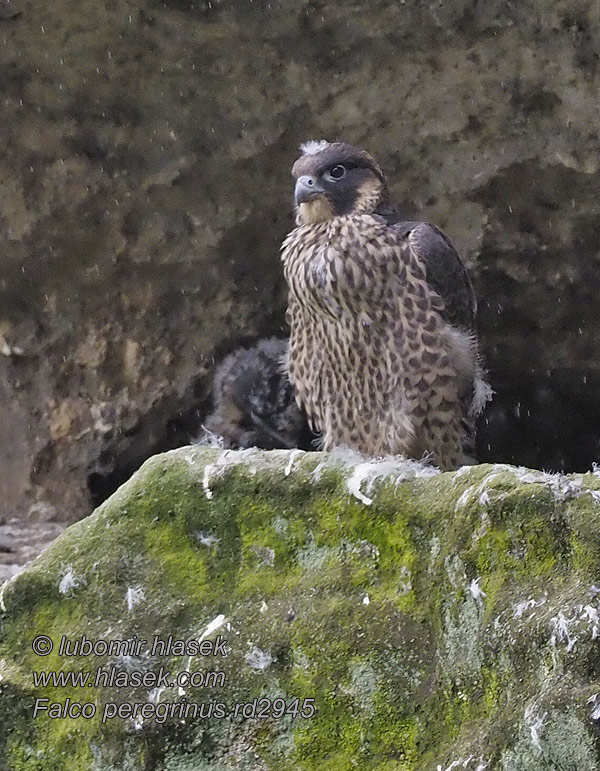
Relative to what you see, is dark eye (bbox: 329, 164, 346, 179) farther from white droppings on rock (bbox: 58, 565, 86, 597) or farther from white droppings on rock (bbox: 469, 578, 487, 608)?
white droppings on rock (bbox: 469, 578, 487, 608)

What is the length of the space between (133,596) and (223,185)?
202 cm

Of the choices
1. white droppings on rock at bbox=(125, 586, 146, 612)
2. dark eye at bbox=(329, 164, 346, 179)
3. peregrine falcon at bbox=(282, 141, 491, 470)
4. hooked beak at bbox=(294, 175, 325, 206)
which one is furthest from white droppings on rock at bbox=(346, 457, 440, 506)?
dark eye at bbox=(329, 164, 346, 179)

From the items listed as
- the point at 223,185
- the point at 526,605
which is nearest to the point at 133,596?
the point at 526,605

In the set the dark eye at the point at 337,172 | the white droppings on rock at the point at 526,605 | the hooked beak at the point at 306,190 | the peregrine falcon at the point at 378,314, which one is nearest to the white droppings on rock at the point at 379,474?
the white droppings on rock at the point at 526,605

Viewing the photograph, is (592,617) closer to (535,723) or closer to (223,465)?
(535,723)

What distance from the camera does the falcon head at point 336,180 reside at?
12.3 feet

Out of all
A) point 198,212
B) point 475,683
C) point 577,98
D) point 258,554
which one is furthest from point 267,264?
point 475,683

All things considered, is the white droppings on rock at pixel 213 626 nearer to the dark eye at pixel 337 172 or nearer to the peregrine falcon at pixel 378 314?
the peregrine falcon at pixel 378 314

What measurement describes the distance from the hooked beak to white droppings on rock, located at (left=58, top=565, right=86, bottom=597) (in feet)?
5.09

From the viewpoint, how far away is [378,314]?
366cm

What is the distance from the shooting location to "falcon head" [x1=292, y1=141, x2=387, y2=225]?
12.3 feet

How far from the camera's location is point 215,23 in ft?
12.6

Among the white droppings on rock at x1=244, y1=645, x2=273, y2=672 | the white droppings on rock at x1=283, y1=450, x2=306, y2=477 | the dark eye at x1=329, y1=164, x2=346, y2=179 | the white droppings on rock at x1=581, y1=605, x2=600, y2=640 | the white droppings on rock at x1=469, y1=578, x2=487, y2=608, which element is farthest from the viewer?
the dark eye at x1=329, y1=164, x2=346, y2=179

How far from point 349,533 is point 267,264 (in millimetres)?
2114
